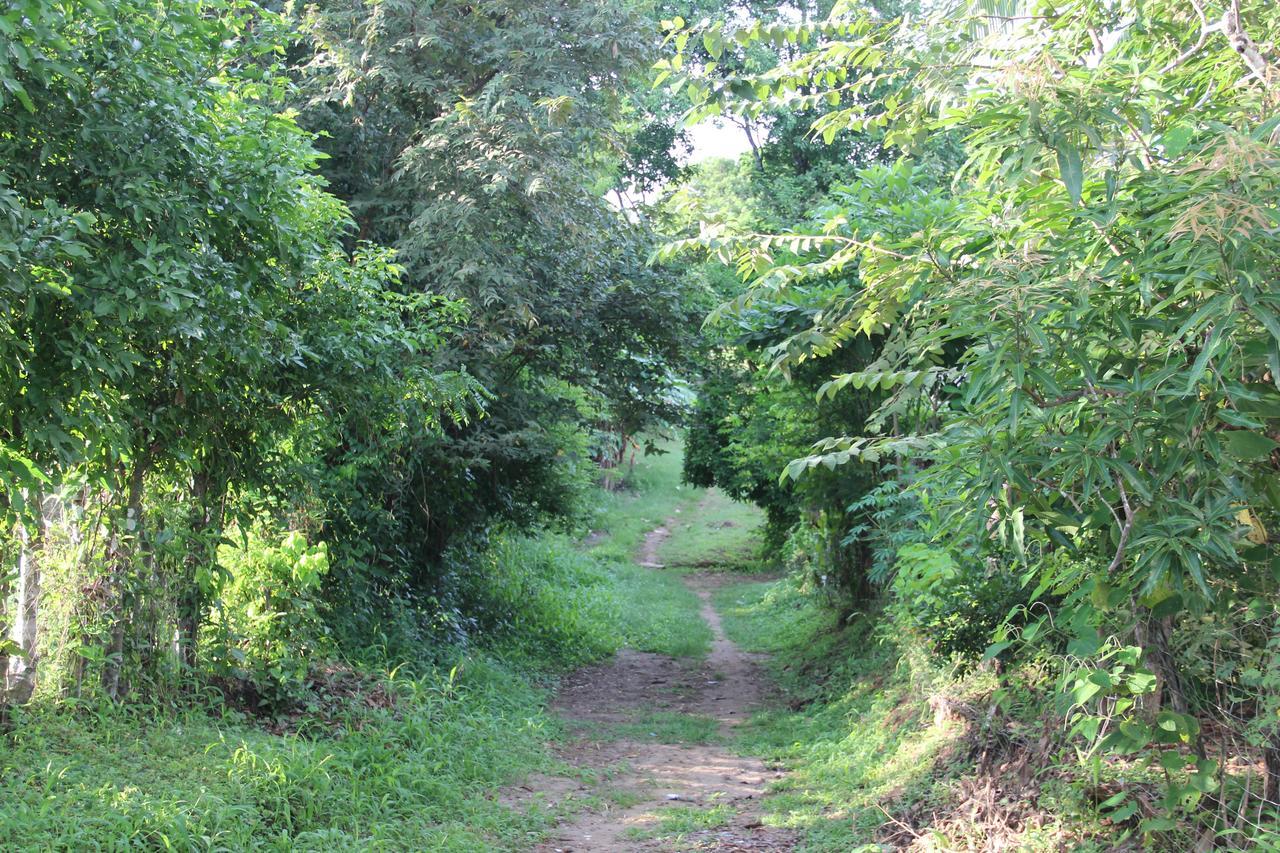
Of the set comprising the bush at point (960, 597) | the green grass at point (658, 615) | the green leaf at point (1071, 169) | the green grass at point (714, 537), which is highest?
the green leaf at point (1071, 169)

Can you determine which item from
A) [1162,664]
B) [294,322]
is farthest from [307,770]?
[1162,664]

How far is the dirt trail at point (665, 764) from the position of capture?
6492 millimetres

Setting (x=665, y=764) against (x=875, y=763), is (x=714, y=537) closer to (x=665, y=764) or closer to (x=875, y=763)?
(x=665, y=764)

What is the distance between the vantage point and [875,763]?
754 cm

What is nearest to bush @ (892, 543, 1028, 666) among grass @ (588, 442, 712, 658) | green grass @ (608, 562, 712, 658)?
grass @ (588, 442, 712, 658)

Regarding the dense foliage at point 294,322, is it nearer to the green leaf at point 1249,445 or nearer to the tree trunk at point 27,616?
the tree trunk at point 27,616

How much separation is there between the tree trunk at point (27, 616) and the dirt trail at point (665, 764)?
3.23 metres

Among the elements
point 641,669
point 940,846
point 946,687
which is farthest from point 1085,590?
point 641,669

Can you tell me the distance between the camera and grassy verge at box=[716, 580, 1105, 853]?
17.6ft

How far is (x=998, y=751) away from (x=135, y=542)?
5483 millimetres

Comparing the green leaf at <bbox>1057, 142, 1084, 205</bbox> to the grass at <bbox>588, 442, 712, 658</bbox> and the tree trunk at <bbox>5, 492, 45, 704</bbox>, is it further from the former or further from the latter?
the grass at <bbox>588, 442, 712, 658</bbox>

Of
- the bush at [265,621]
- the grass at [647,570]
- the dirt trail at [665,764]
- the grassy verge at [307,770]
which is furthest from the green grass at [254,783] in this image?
the grass at [647,570]

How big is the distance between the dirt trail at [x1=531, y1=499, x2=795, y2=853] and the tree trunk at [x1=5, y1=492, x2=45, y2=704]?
3.23 meters

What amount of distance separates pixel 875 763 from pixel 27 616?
585 centimetres
